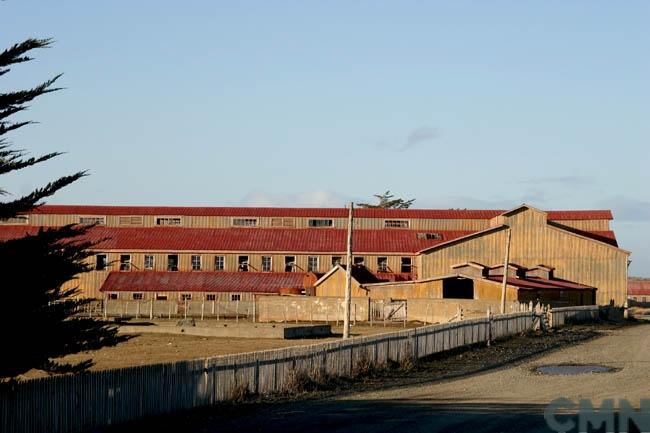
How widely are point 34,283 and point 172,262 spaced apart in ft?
238

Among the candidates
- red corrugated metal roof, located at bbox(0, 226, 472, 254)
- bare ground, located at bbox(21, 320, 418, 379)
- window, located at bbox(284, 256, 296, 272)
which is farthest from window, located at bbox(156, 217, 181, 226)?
bare ground, located at bbox(21, 320, 418, 379)

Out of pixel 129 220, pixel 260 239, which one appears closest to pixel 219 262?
pixel 260 239

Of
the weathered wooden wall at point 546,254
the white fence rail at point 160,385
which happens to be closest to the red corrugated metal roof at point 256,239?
the weathered wooden wall at point 546,254

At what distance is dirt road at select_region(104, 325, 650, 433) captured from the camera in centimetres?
1995

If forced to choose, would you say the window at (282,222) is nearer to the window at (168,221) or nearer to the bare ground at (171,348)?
the window at (168,221)

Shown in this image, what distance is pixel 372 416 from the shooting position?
21.3m

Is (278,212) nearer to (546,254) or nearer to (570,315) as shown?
(546,254)

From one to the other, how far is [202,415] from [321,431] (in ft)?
11.4

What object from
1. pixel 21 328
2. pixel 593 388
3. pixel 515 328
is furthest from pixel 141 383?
pixel 515 328

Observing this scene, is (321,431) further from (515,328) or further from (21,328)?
(515,328)

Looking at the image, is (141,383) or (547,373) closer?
(141,383)

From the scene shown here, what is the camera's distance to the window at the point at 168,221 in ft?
304

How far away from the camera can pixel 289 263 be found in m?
86.8

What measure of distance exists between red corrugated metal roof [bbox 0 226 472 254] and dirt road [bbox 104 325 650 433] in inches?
2152
